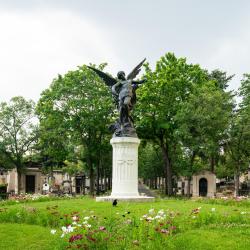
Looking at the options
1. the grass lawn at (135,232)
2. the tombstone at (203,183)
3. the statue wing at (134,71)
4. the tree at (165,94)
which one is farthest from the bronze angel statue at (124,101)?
the tombstone at (203,183)

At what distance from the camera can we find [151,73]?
3741 centimetres

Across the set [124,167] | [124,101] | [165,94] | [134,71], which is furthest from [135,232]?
[165,94]

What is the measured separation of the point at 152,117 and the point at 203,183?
8766mm

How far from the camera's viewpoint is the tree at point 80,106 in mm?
36312

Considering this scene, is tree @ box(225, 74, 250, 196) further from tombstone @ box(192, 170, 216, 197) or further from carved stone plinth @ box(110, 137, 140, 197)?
carved stone plinth @ box(110, 137, 140, 197)

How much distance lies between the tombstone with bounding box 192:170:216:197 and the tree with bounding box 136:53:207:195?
155 inches

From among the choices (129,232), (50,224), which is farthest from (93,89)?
(129,232)

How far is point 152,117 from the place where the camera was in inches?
1428

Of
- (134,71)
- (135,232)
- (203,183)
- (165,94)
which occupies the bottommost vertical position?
(203,183)

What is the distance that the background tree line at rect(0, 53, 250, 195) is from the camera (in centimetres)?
3300

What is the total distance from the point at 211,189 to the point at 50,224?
28.1 m

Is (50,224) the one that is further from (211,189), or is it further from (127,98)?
(211,189)

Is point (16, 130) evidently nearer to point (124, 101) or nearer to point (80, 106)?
point (80, 106)

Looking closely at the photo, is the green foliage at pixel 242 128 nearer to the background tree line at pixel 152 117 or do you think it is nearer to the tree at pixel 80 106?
the background tree line at pixel 152 117
